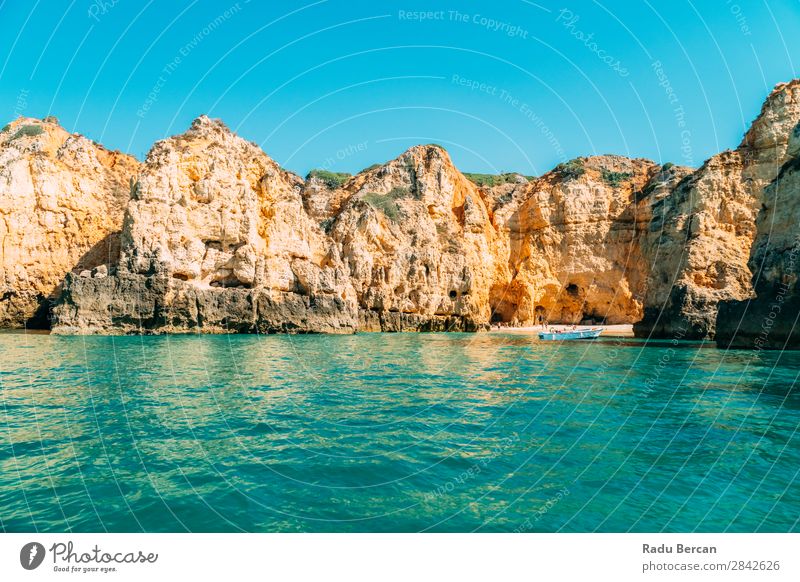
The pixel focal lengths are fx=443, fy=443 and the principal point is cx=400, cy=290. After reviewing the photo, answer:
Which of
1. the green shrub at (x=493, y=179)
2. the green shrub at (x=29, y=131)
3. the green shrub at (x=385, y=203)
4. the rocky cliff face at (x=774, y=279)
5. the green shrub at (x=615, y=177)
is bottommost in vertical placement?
the rocky cliff face at (x=774, y=279)

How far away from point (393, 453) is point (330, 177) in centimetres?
8353

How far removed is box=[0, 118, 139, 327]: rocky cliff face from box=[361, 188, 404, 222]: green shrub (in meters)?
29.2

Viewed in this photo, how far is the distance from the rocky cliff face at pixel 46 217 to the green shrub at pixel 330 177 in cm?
2861

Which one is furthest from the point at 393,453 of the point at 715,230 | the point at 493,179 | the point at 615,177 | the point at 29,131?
the point at 493,179

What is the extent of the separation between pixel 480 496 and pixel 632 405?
8118mm

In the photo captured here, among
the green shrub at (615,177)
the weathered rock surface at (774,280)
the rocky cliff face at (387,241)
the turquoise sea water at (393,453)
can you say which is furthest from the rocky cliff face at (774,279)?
the green shrub at (615,177)

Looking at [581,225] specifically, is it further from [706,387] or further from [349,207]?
[706,387]

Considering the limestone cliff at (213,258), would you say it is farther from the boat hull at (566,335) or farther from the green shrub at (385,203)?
the boat hull at (566,335)

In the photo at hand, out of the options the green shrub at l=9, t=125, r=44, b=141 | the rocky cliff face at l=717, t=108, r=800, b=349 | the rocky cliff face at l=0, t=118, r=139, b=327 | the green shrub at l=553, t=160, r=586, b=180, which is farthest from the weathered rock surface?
the green shrub at l=9, t=125, r=44, b=141

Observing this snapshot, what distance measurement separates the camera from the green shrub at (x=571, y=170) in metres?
61.2

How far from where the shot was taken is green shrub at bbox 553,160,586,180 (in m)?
61.2

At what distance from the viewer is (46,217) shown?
4450 cm

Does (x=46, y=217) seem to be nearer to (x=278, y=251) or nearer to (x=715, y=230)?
(x=278, y=251)
